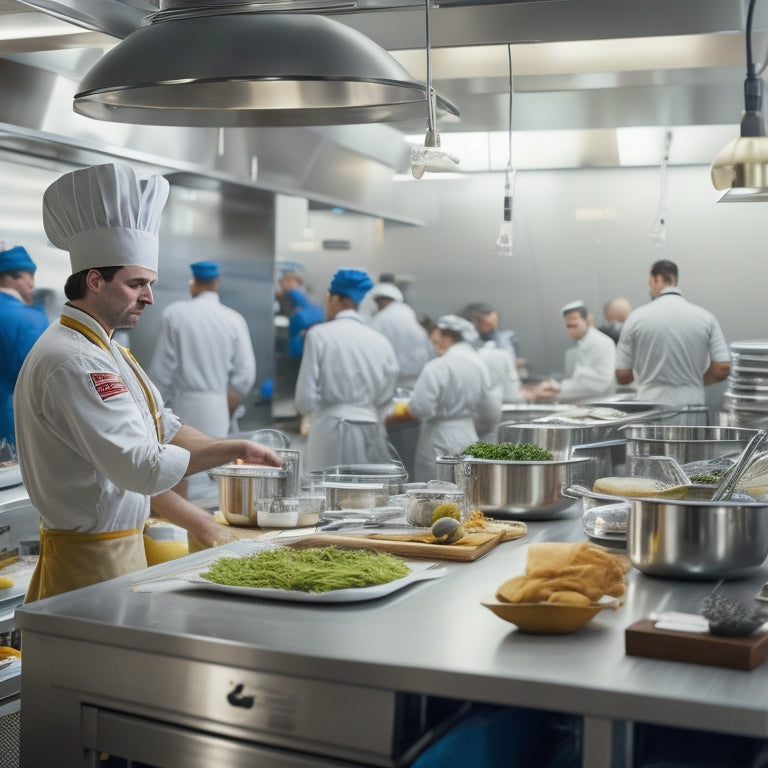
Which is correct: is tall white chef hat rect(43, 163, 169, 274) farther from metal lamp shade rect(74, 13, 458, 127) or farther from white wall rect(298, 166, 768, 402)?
white wall rect(298, 166, 768, 402)

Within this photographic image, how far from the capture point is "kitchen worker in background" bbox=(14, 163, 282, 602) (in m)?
2.15

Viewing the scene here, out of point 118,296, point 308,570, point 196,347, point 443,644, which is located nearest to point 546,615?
point 443,644

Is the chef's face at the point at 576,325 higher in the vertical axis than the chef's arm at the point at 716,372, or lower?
higher

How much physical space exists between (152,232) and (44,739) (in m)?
1.26

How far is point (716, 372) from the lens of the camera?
5.95m

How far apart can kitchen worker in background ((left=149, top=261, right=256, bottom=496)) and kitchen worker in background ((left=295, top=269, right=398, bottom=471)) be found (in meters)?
0.42

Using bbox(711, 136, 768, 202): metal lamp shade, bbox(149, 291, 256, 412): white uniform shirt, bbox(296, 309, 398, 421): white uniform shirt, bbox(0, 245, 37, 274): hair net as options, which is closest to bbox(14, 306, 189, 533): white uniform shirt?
bbox(711, 136, 768, 202): metal lamp shade

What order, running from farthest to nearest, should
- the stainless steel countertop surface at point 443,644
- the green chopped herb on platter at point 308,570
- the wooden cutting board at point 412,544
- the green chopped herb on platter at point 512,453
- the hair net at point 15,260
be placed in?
the hair net at point 15,260
the green chopped herb on platter at point 512,453
the wooden cutting board at point 412,544
the green chopped herb on platter at point 308,570
the stainless steel countertop surface at point 443,644

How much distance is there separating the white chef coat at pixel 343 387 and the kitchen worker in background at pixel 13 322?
6.52 feet

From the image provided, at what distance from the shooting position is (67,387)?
2.16 metres

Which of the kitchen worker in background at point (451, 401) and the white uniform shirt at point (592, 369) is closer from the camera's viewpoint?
the kitchen worker in background at point (451, 401)

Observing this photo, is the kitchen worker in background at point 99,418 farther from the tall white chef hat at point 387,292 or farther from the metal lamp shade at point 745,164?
the tall white chef hat at point 387,292

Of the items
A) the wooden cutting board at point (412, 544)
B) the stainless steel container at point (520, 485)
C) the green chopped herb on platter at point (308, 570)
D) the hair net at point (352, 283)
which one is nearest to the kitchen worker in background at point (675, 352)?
the hair net at point (352, 283)

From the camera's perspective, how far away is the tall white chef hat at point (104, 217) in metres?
2.38
